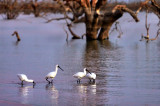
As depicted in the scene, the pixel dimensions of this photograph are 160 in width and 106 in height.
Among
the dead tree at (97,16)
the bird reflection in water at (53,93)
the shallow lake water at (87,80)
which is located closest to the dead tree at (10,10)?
the dead tree at (97,16)

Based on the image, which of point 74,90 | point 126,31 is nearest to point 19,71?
point 74,90

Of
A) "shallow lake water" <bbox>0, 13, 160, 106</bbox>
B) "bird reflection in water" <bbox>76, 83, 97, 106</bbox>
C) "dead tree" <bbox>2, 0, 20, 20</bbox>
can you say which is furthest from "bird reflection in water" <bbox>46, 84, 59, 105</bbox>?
"dead tree" <bbox>2, 0, 20, 20</bbox>

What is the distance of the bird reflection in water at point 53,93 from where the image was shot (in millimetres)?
12386

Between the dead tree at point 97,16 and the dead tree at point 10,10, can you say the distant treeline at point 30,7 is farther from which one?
the dead tree at point 97,16

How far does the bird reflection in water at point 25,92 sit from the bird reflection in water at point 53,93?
0.52 m

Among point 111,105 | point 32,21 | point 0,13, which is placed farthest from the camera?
point 0,13

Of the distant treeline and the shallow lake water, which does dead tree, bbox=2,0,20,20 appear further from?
the shallow lake water

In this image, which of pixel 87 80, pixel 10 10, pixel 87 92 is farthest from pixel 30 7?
pixel 87 92

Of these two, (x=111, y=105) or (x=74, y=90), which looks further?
(x=74, y=90)

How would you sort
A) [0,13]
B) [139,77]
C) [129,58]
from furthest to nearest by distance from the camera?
[0,13] < [129,58] < [139,77]

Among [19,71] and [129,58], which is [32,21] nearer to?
[129,58]

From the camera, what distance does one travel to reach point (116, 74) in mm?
17812

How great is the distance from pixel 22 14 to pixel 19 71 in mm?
55562

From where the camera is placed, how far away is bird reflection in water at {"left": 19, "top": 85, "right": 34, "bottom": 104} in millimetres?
12500
